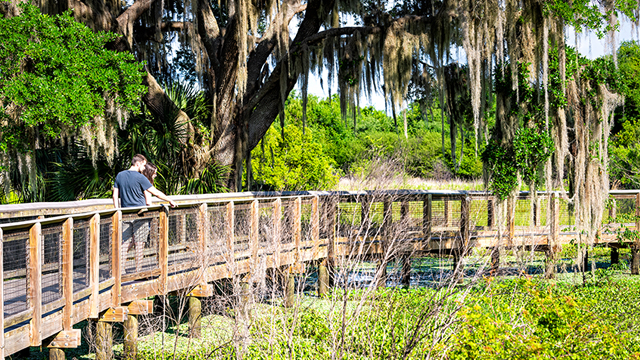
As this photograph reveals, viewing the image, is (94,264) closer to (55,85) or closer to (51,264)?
(51,264)

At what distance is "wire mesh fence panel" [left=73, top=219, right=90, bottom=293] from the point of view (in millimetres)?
5879

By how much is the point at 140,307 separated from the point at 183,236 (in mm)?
1250

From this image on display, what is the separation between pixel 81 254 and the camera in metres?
6.04

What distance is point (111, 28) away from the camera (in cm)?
1177

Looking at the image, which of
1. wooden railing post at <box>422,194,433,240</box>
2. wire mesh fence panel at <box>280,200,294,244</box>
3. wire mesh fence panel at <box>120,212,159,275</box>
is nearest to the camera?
wire mesh fence panel at <box>120,212,159,275</box>

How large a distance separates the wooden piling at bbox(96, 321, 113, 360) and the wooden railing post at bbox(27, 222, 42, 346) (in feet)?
5.52

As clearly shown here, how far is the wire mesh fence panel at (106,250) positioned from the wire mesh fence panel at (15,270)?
4.27 ft

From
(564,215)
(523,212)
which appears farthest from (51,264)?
(564,215)

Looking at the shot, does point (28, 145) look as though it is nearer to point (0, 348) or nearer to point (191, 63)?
point (0, 348)

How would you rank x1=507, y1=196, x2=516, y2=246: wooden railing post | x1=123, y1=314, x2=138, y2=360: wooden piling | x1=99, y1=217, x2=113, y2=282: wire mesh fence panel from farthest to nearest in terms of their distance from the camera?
x1=507, y1=196, x2=516, y2=246: wooden railing post → x1=123, y1=314, x2=138, y2=360: wooden piling → x1=99, y1=217, x2=113, y2=282: wire mesh fence panel

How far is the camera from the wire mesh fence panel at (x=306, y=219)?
1151 centimetres

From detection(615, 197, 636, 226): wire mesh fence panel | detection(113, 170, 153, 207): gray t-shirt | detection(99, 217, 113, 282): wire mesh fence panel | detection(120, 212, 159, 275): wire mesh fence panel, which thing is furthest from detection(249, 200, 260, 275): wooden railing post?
detection(615, 197, 636, 226): wire mesh fence panel

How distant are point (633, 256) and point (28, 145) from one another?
15060 millimetres

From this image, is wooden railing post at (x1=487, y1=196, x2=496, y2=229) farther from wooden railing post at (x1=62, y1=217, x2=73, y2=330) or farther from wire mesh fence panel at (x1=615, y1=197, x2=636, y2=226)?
wooden railing post at (x1=62, y1=217, x2=73, y2=330)
